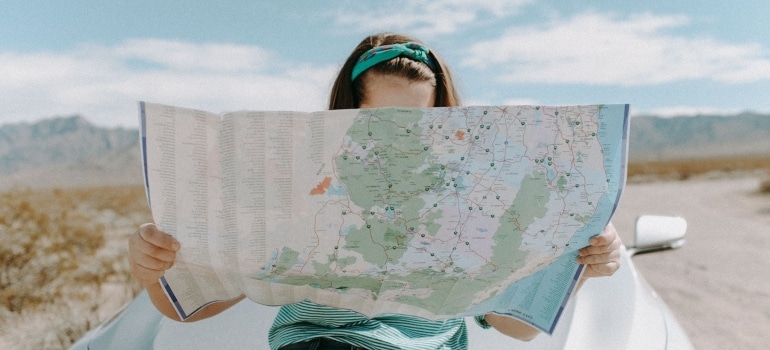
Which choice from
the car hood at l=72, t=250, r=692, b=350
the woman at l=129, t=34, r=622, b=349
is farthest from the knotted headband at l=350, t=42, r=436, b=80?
Result: the car hood at l=72, t=250, r=692, b=350

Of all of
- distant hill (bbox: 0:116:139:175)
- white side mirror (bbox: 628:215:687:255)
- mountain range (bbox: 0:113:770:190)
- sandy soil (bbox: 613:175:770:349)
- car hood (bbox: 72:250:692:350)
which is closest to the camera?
car hood (bbox: 72:250:692:350)

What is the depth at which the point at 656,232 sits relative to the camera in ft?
7.44

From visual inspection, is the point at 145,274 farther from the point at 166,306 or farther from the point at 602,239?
the point at 602,239

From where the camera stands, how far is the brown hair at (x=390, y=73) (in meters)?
1.45

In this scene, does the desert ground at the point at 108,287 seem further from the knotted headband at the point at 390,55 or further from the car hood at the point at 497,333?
the knotted headband at the point at 390,55

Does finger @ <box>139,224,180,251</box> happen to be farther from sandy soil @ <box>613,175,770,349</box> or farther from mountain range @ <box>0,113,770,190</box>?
mountain range @ <box>0,113,770,190</box>

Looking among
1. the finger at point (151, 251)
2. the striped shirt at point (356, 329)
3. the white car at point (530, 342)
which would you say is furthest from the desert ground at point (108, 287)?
the finger at point (151, 251)

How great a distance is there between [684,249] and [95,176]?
104m

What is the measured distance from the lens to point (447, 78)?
1560 mm

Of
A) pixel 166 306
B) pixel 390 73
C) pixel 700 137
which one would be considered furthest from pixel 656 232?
pixel 700 137

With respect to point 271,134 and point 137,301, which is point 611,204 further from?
point 137,301

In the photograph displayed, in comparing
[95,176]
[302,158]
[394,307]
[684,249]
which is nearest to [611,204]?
[394,307]

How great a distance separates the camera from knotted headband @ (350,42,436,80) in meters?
1.47

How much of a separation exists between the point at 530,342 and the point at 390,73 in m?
0.84
